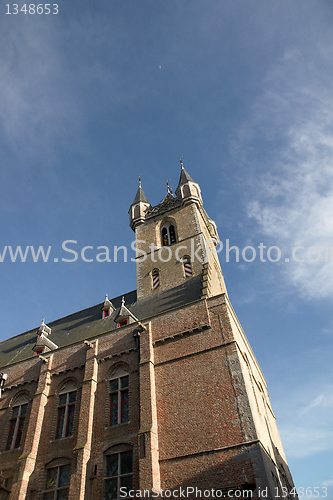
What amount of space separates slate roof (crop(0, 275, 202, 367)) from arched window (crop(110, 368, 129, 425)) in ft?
10.8

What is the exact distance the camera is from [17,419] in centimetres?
1988

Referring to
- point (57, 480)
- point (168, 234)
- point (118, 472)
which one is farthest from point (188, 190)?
point (57, 480)

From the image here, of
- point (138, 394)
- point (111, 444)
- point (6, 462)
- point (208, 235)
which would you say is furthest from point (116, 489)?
point (208, 235)

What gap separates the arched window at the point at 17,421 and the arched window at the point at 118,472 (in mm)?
6345

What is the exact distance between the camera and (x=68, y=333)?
25.4m

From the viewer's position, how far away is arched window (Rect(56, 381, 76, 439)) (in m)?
18.0

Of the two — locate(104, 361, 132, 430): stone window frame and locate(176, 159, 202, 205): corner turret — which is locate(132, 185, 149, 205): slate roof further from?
locate(104, 361, 132, 430): stone window frame

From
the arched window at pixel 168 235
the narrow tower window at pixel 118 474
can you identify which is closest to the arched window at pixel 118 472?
the narrow tower window at pixel 118 474

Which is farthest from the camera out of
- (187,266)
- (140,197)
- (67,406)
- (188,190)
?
(140,197)

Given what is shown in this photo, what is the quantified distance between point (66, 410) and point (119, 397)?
3242mm

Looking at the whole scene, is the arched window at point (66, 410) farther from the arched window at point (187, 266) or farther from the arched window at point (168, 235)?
the arched window at point (168, 235)

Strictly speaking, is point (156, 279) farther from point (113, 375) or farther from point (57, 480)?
point (57, 480)

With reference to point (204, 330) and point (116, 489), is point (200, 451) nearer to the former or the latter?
point (116, 489)

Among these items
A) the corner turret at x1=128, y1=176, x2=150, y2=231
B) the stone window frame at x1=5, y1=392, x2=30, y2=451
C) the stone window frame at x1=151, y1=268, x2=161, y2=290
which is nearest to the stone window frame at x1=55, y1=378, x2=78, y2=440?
the stone window frame at x1=5, y1=392, x2=30, y2=451
